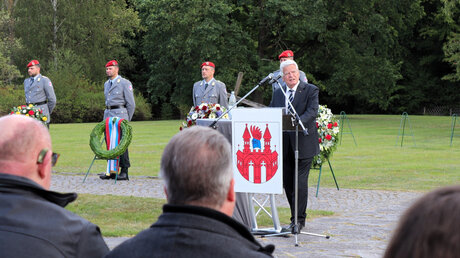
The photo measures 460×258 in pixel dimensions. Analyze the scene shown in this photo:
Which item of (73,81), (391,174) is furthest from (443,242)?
(73,81)

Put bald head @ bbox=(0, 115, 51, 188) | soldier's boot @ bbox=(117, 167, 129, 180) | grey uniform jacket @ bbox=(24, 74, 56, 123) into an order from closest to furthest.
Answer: bald head @ bbox=(0, 115, 51, 188), soldier's boot @ bbox=(117, 167, 129, 180), grey uniform jacket @ bbox=(24, 74, 56, 123)

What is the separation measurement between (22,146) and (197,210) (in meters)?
1.02

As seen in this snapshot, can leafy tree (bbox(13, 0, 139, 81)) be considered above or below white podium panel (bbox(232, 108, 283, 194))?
above

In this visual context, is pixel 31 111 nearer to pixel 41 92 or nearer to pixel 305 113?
pixel 41 92

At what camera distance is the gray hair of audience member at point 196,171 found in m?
2.45

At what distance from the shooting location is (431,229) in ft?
4.74

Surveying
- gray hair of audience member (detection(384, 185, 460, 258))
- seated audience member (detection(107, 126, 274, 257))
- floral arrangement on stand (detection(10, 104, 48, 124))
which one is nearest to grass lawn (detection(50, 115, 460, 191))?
floral arrangement on stand (detection(10, 104, 48, 124))

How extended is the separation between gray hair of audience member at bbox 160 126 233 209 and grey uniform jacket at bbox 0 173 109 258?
57cm

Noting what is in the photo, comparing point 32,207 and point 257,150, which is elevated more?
point 32,207

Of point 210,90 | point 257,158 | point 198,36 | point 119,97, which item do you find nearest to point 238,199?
point 257,158

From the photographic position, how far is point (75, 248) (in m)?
2.84

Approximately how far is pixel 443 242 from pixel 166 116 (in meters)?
51.8

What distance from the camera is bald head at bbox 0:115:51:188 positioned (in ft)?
9.66

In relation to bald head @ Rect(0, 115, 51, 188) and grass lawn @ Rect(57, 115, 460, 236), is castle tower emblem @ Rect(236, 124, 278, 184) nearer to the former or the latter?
grass lawn @ Rect(57, 115, 460, 236)
